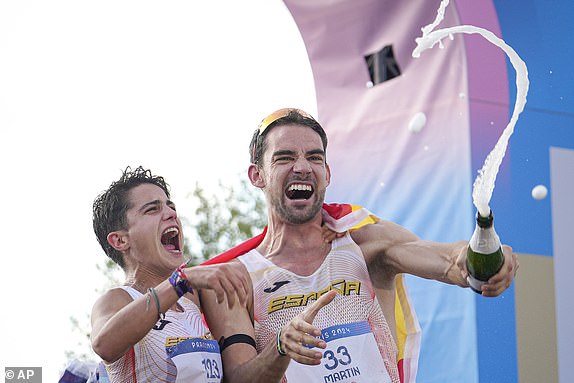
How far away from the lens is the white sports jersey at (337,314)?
4117 mm

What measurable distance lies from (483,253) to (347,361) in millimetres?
874

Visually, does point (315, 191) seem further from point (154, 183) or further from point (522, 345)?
point (522, 345)

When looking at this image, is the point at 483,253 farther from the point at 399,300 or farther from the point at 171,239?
the point at 171,239

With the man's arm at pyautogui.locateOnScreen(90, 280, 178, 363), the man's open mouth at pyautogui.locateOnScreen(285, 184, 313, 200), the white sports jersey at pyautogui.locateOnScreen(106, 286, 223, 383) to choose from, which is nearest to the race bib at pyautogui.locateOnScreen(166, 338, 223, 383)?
the white sports jersey at pyautogui.locateOnScreen(106, 286, 223, 383)

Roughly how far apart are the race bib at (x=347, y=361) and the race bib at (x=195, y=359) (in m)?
0.33

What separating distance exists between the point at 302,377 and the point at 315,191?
0.81 meters

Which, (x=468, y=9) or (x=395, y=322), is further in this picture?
(x=468, y=9)

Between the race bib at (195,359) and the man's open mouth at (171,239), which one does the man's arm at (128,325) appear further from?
the man's open mouth at (171,239)

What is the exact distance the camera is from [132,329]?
372cm

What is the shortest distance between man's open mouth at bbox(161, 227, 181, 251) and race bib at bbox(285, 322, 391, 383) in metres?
0.78

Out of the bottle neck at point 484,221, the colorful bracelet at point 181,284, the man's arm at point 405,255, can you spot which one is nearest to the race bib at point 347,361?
the man's arm at point 405,255

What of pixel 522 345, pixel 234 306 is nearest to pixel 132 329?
pixel 234 306

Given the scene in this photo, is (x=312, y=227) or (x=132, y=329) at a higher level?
(x=312, y=227)

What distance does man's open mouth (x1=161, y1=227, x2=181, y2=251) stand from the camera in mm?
4440
